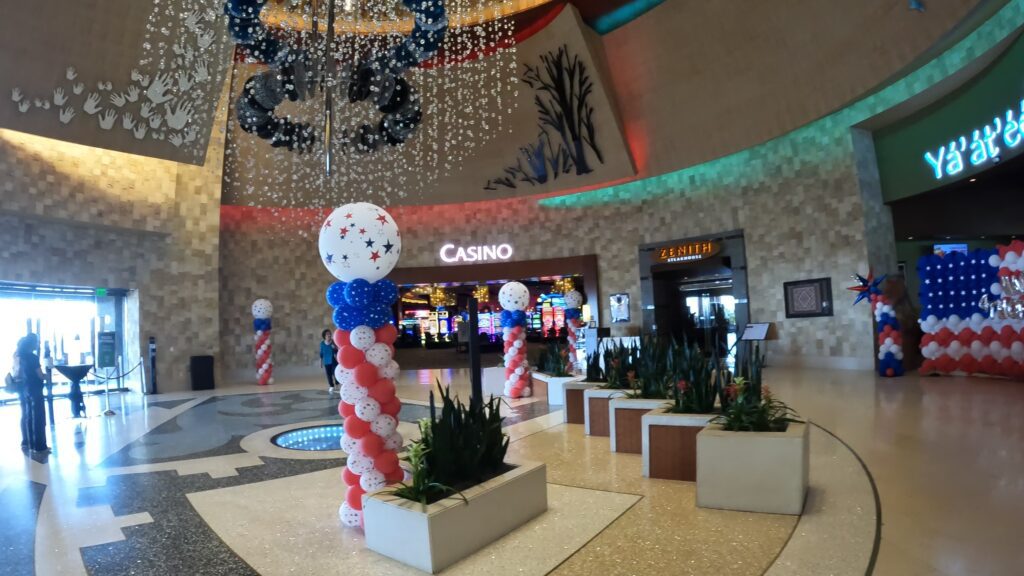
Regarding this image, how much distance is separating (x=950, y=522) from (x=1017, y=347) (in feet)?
22.7

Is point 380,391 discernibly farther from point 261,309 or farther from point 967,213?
point 967,213

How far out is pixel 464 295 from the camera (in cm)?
1986

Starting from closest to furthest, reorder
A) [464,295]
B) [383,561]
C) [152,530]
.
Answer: [383,561] → [152,530] → [464,295]

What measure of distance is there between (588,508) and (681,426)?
1.02 m

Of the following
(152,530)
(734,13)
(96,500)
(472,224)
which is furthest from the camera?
(472,224)

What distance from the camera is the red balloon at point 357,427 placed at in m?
3.93

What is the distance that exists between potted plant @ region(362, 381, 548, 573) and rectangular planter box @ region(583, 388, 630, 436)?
242 cm

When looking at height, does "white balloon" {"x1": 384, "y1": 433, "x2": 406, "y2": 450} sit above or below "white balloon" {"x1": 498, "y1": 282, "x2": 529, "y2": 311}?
below

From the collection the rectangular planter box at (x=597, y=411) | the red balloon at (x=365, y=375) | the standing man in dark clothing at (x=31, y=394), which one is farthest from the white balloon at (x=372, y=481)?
the standing man in dark clothing at (x=31, y=394)

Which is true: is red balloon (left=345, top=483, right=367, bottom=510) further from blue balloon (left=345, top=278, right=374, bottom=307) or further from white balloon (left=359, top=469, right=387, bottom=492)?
blue balloon (left=345, top=278, right=374, bottom=307)

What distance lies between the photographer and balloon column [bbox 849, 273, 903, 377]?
9.91m

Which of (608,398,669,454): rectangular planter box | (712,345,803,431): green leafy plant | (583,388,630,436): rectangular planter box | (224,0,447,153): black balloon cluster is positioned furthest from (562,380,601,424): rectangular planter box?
(224,0,447,153): black balloon cluster

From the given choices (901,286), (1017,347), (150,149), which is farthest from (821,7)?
(150,149)

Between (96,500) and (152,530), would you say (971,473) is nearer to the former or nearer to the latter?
(152,530)
